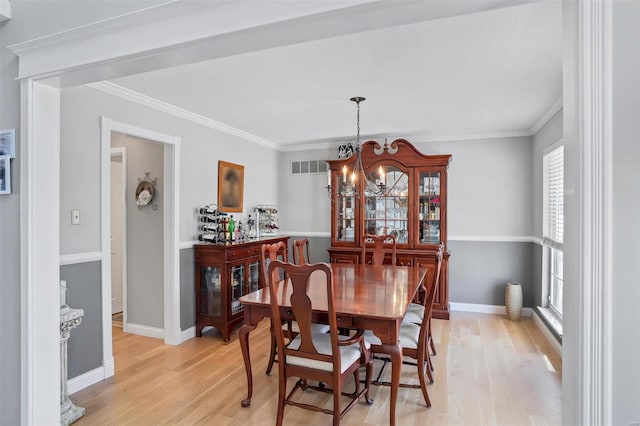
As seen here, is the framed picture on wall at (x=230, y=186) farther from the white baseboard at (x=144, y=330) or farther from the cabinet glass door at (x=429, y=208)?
the cabinet glass door at (x=429, y=208)

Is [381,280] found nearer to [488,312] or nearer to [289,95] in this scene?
[289,95]

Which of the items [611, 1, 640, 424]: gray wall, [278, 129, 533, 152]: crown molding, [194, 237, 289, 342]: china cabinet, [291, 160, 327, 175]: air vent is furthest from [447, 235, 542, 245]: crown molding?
[611, 1, 640, 424]: gray wall

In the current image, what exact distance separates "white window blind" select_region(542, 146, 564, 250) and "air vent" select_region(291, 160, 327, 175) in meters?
2.92

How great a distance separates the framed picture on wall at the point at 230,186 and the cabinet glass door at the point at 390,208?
5.62ft

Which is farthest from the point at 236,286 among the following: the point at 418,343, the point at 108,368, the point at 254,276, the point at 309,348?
the point at 418,343

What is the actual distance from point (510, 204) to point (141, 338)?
15.6ft

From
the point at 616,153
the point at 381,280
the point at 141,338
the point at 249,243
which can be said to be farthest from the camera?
the point at 249,243

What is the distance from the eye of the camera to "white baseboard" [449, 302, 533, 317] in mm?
4684

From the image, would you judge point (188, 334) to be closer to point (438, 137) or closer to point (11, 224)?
point (11, 224)

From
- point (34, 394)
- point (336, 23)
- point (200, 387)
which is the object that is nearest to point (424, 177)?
point (200, 387)

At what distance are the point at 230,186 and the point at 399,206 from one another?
2.24m

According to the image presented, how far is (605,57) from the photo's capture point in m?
0.90

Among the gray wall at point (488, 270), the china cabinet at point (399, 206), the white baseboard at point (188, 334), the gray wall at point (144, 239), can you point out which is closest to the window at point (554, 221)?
the gray wall at point (488, 270)

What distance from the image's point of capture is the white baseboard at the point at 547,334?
11.3ft
